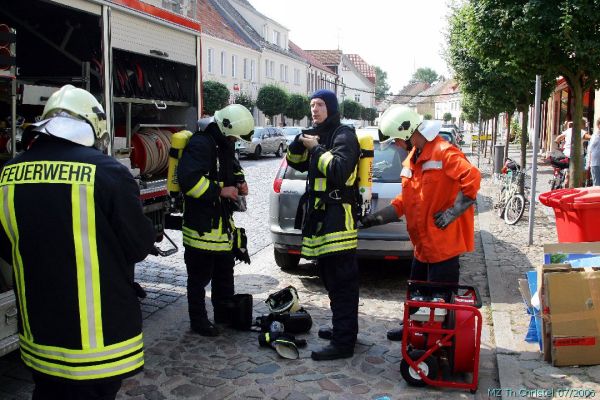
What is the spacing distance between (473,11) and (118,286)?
7.39 meters

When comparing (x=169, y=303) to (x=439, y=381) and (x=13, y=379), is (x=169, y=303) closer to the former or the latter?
(x=13, y=379)

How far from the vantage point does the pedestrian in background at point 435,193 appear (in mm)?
4414

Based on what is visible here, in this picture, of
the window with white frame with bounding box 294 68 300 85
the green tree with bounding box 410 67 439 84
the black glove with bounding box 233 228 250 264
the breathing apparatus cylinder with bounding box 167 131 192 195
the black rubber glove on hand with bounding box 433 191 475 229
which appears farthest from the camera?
A: the green tree with bounding box 410 67 439 84

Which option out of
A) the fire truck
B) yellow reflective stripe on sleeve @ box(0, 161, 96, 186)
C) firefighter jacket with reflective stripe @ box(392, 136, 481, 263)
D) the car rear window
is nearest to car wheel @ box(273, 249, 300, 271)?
the car rear window

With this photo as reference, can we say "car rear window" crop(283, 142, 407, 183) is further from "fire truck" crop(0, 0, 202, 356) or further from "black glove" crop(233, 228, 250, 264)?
"black glove" crop(233, 228, 250, 264)

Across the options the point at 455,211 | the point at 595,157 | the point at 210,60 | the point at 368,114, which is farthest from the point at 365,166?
the point at 368,114

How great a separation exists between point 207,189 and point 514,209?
699 cm

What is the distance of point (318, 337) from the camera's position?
5.32 metres

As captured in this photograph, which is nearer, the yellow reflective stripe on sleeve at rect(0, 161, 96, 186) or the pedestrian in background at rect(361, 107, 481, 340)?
the yellow reflective stripe on sleeve at rect(0, 161, 96, 186)

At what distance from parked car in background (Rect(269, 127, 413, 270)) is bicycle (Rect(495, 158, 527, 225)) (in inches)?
154

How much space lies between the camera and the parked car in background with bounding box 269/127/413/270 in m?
6.58

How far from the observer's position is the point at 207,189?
196 inches

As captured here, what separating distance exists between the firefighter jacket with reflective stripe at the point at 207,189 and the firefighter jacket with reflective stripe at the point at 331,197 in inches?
29.8

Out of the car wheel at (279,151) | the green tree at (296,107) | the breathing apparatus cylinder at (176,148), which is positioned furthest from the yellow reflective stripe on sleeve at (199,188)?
the green tree at (296,107)
